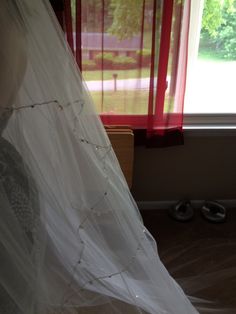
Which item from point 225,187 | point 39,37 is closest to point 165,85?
point 225,187

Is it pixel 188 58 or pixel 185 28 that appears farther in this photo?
pixel 188 58

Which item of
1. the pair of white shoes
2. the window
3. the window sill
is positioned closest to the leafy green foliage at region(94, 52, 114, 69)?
the window

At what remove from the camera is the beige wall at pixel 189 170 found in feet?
6.83

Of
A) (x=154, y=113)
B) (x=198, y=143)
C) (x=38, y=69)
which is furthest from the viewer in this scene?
(x=198, y=143)

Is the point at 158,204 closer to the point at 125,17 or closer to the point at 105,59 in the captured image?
the point at 105,59

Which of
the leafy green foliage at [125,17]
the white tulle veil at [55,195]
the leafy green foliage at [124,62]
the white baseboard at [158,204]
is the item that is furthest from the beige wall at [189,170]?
the white tulle veil at [55,195]

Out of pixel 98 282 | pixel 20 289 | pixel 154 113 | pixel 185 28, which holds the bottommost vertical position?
pixel 98 282

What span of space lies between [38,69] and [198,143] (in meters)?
1.41

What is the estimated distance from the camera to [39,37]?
84cm

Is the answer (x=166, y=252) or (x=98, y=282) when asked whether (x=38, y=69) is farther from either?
(x=166, y=252)

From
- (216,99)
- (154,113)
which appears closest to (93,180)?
(154,113)

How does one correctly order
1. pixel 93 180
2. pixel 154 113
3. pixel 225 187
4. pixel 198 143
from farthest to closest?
pixel 225 187, pixel 198 143, pixel 154 113, pixel 93 180

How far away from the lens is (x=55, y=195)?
2.90ft

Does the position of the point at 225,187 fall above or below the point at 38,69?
below
